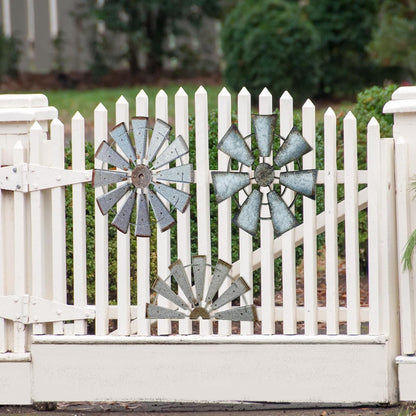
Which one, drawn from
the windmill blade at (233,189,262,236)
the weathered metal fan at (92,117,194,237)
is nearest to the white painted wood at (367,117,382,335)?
the windmill blade at (233,189,262,236)

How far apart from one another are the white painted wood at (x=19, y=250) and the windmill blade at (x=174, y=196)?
26.2 inches

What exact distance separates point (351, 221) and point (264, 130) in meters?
0.59

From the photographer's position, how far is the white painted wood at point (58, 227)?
488 cm

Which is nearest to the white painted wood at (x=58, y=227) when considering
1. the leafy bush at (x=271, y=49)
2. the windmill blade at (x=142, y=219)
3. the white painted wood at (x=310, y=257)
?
the windmill blade at (x=142, y=219)

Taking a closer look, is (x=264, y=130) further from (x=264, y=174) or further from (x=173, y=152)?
(x=173, y=152)

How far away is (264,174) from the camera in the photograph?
4.73 meters

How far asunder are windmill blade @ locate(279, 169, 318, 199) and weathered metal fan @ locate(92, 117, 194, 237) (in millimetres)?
507

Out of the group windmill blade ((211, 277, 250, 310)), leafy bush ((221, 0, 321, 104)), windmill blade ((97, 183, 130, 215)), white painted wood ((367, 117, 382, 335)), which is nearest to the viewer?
white painted wood ((367, 117, 382, 335))

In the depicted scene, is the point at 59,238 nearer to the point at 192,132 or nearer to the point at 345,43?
the point at 192,132

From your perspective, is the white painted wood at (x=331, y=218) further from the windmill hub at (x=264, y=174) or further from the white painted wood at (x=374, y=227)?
→ the windmill hub at (x=264, y=174)

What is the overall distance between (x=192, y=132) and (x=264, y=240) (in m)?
1.45

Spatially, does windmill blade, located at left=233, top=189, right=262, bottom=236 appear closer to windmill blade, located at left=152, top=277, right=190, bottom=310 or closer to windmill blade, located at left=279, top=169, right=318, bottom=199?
windmill blade, located at left=279, top=169, right=318, bottom=199

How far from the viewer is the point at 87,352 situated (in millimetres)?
4863

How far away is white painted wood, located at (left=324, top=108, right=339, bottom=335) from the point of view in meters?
4.66
